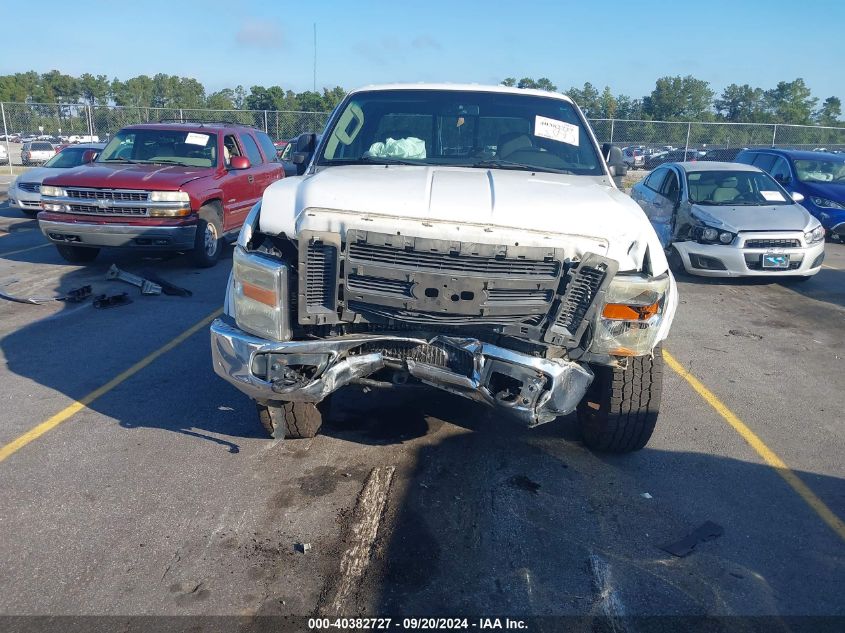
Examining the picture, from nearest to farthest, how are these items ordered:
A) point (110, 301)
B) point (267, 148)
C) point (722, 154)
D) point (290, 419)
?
point (290, 419) → point (110, 301) → point (267, 148) → point (722, 154)

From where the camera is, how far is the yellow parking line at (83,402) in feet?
15.0

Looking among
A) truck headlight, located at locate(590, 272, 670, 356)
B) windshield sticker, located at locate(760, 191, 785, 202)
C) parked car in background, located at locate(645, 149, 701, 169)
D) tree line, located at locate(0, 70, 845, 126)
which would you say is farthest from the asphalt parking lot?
tree line, located at locate(0, 70, 845, 126)

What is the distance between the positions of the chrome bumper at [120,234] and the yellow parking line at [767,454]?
6.21 metres

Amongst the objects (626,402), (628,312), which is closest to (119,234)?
(626,402)

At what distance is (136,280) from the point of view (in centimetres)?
884

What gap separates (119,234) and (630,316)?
293 inches

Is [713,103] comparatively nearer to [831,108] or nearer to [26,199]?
[831,108]

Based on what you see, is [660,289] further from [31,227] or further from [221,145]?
[31,227]

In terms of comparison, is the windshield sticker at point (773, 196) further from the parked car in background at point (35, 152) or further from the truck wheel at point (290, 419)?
the parked car in background at point (35, 152)

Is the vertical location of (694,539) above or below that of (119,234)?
below

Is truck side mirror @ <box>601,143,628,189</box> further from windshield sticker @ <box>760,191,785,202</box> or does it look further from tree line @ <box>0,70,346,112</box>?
tree line @ <box>0,70,346,112</box>

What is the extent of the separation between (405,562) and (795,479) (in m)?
2.54

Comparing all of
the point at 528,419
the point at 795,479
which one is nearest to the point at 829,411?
the point at 795,479

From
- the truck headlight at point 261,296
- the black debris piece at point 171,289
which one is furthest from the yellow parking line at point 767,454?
the black debris piece at point 171,289
